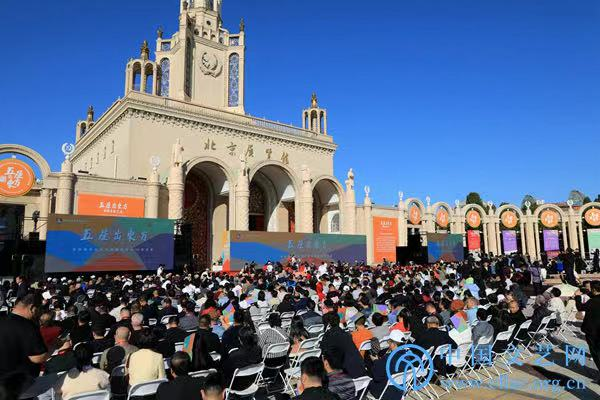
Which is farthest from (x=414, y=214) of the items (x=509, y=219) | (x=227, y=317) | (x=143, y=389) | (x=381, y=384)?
(x=143, y=389)

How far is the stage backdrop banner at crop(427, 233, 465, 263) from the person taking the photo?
104 ft

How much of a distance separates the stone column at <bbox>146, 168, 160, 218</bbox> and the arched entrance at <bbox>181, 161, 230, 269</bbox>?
516 centimetres

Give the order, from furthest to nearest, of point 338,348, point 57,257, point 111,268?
point 111,268 < point 57,257 < point 338,348

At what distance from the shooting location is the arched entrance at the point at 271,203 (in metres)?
30.3

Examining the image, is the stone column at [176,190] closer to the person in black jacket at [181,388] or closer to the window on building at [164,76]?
the window on building at [164,76]

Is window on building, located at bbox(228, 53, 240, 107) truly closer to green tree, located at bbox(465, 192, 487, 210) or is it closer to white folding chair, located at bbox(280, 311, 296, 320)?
white folding chair, located at bbox(280, 311, 296, 320)

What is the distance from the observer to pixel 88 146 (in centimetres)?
3225

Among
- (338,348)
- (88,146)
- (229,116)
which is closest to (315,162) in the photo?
(229,116)

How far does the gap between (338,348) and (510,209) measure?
38.3m

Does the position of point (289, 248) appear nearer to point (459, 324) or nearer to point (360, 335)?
point (459, 324)

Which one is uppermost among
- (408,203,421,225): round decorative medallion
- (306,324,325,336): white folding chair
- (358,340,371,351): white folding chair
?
(408,203,421,225): round decorative medallion

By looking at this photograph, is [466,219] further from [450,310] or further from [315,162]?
[450,310]

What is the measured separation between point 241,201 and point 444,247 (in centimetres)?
1723

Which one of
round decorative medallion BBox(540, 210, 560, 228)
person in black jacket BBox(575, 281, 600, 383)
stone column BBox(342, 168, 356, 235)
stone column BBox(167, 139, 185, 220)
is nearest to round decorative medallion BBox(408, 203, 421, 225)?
stone column BBox(342, 168, 356, 235)
